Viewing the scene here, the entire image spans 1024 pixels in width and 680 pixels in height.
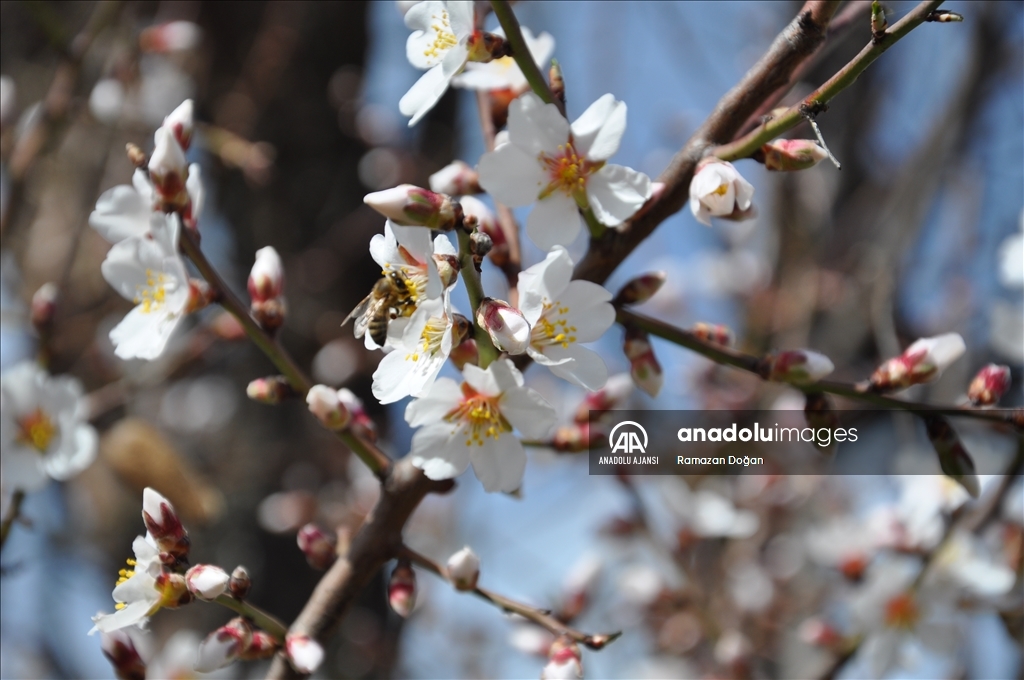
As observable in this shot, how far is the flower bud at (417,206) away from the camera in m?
0.87

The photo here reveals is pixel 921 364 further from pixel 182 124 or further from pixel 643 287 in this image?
pixel 182 124

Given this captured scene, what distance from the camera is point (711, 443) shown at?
2166 millimetres

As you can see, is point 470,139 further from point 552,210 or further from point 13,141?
point 552,210

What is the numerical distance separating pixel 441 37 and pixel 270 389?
23.2 inches

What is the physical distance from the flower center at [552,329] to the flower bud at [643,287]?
175 mm

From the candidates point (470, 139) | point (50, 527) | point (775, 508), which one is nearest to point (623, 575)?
point (775, 508)

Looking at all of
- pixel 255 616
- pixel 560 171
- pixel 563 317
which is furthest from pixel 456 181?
pixel 255 616

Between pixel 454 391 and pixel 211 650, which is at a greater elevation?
pixel 454 391

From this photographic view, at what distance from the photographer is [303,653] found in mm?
1029

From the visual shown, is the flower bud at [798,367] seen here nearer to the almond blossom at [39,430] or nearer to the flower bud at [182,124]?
the flower bud at [182,124]

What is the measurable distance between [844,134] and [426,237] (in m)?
3.14

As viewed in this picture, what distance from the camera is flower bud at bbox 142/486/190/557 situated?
982 mm

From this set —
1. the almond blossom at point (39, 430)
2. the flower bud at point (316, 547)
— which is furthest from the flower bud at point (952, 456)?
the almond blossom at point (39, 430)

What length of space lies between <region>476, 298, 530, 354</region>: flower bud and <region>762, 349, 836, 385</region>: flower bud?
0.45m
